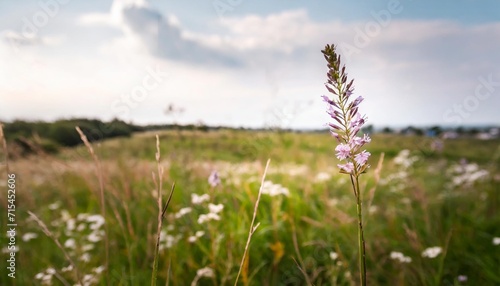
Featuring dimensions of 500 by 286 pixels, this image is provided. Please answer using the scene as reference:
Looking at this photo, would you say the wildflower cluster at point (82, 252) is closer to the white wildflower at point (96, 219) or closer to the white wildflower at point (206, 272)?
the white wildflower at point (96, 219)

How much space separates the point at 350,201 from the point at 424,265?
1949 millimetres

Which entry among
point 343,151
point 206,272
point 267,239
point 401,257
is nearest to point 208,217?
point 206,272

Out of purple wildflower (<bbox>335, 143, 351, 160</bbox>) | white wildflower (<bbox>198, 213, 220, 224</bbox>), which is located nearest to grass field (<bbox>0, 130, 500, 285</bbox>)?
white wildflower (<bbox>198, 213, 220, 224</bbox>)

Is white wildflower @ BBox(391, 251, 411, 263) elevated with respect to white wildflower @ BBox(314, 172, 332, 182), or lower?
lower

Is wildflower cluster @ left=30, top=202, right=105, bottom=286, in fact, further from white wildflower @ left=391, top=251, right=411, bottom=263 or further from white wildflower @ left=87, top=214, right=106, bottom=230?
white wildflower @ left=391, top=251, right=411, bottom=263

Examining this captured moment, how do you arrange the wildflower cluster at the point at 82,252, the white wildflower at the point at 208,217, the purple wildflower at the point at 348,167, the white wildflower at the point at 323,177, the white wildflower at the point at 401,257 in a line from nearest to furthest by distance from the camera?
the purple wildflower at the point at 348,167 → the white wildflower at the point at 208,217 → the wildflower cluster at the point at 82,252 → the white wildflower at the point at 401,257 → the white wildflower at the point at 323,177

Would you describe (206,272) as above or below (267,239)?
above

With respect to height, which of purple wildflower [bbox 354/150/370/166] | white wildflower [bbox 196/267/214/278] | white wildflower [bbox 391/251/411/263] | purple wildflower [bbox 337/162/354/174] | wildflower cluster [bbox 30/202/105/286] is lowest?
wildflower cluster [bbox 30/202/105/286]

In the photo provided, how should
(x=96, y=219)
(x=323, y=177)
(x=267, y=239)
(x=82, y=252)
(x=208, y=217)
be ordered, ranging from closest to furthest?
(x=208, y=217) < (x=267, y=239) < (x=96, y=219) < (x=82, y=252) < (x=323, y=177)

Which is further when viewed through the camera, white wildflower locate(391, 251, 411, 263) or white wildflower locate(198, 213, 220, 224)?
white wildflower locate(391, 251, 411, 263)

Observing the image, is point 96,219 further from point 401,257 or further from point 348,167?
point 348,167

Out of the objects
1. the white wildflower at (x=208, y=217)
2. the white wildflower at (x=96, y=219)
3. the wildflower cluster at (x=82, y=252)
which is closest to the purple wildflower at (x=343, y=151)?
the white wildflower at (x=208, y=217)

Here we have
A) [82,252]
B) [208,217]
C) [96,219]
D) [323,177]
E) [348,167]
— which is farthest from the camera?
[323,177]

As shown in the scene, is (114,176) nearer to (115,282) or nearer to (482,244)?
(115,282)
